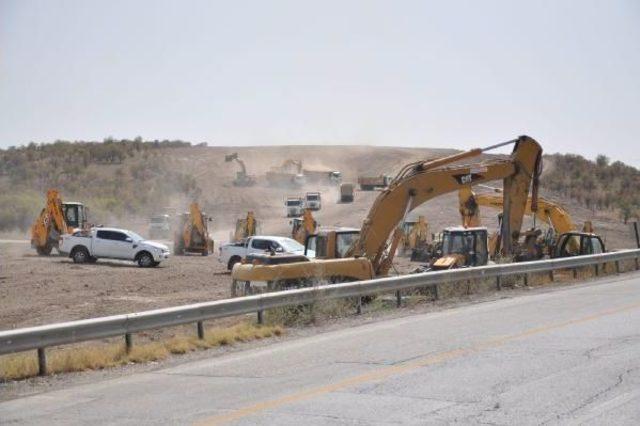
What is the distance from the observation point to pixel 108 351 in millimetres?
14078

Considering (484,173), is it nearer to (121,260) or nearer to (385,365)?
(385,365)

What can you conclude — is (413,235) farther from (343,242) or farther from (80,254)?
(343,242)

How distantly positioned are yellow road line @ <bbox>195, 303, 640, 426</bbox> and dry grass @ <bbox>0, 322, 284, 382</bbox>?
3.94m

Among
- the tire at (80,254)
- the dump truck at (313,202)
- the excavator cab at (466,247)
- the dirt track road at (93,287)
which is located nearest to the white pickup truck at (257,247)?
the dirt track road at (93,287)

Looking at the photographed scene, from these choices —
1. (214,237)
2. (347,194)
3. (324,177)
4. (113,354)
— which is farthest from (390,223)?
(324,177)

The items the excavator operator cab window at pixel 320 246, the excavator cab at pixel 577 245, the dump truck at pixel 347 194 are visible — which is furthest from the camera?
the dump truck at pixel 347 194

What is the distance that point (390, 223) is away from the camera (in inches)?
977

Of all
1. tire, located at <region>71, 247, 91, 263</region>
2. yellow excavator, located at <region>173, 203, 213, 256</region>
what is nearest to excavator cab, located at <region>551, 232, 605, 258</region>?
tire, located at <region>71, 247, 91, 263</region>

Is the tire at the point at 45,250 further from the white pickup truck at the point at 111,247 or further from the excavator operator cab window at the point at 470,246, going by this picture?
the excavator operator cab window at the point at 470,246

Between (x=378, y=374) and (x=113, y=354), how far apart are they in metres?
4.48

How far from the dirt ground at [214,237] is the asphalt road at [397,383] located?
8501mm

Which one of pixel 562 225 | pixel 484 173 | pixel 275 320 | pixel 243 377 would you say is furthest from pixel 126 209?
pixel 243 377

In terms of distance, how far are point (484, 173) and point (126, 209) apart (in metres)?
65.0

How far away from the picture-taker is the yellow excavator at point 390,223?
819 inches
